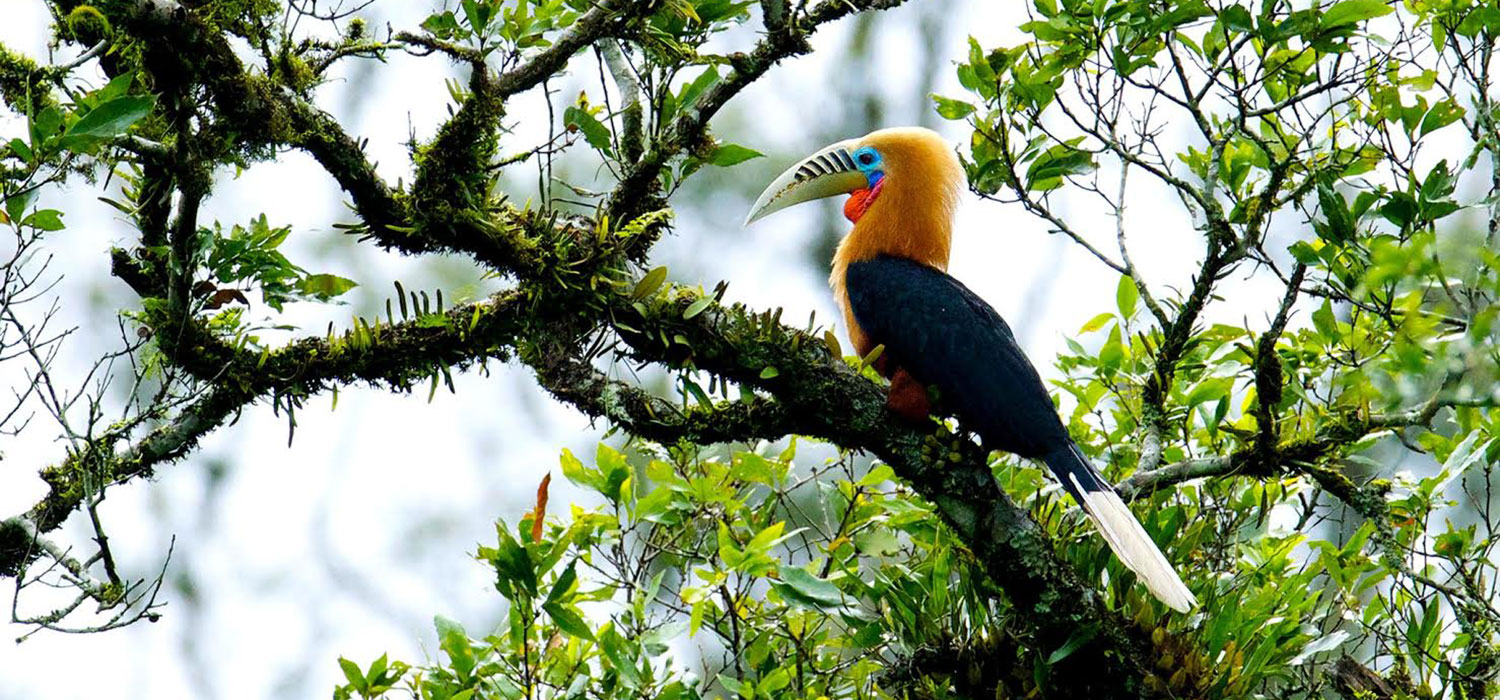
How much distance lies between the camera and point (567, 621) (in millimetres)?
2559

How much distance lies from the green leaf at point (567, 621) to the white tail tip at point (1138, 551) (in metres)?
1.10

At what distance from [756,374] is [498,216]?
607 millimetres

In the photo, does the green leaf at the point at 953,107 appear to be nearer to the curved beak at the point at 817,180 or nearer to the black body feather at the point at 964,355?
the black body feather at the point at 964,355

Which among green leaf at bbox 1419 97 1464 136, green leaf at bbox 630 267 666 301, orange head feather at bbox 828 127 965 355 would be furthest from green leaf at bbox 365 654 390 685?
green leaf at bbox 1419 97 1464 136

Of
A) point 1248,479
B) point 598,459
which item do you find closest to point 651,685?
point 598,459

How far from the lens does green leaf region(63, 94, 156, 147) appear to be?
2.05 metres

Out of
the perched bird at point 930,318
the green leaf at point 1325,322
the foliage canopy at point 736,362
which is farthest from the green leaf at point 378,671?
the green leaf at point 1325,322

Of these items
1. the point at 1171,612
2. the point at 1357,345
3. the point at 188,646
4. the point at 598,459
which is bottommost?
the point at 1171,612

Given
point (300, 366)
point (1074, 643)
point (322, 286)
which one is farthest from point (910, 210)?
point (300, 366)

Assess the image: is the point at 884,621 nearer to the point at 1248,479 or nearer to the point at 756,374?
the point at 756,374

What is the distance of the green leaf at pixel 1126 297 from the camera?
11.4 feet

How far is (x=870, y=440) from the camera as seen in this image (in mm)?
2742

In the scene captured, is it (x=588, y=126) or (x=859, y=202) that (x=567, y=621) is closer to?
(x=588, y=126)

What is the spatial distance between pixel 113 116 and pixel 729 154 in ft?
3.74
